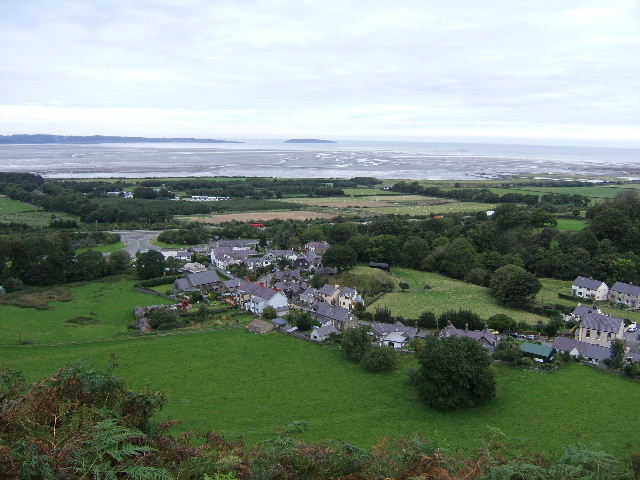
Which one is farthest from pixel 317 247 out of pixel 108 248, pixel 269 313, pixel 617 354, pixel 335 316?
pixel 617 354

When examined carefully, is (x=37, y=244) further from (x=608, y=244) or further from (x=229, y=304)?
(x=608, y=244)

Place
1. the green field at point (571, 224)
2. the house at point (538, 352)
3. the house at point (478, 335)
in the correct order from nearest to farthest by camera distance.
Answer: the house at point (538, 352)
the house at point (478, 335)
the green field at point (571, 224)

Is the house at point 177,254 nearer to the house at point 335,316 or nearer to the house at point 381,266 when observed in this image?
the house at point 381,266

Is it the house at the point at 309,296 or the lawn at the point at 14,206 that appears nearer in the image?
the house at the point at 309,296

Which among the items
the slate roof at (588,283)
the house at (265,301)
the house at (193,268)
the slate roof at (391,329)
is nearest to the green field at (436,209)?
the slate roof at (588,283)

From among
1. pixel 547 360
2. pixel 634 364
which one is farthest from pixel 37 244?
pixel 634 364

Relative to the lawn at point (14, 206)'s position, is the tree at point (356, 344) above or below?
below

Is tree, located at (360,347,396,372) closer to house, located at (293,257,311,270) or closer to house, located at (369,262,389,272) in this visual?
house, located at (293,257,311,270)
